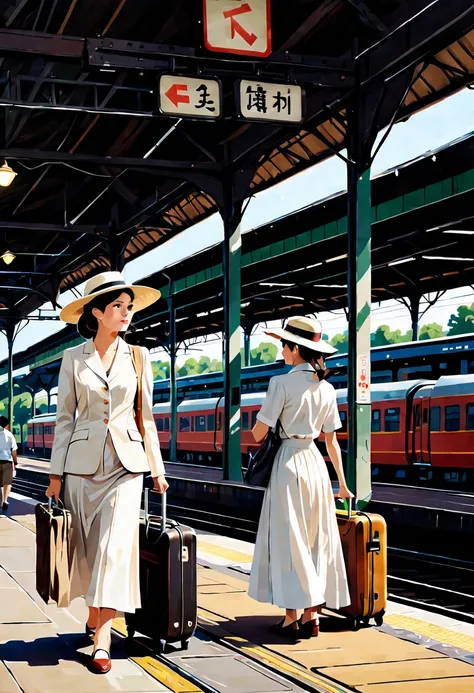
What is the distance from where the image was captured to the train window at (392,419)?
23516 mm

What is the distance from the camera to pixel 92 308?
5.02 metres

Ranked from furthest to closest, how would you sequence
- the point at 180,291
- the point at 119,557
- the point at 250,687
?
1. the point at 180,291
2. the point at 119,557
3. the point at 250,687

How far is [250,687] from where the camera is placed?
14.5 feet

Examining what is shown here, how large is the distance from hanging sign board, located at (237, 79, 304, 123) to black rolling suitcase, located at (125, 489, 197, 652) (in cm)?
819

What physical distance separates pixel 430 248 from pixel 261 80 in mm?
10661

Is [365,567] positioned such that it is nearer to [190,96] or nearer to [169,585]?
[169,585]

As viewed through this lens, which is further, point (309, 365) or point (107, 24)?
point (107, 24)

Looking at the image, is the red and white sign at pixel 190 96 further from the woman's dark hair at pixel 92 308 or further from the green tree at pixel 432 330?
the green tree at pixel 432 330

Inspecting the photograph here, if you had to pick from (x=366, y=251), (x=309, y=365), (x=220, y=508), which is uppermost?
(x=366, y=251)

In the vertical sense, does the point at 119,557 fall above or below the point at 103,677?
above

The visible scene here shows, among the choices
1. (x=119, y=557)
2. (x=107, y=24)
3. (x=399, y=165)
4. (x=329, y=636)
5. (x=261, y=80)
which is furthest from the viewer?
(x=399, y=165)

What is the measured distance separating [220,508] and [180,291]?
12.6 metres

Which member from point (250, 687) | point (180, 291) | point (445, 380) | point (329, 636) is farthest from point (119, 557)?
point (180, 291)

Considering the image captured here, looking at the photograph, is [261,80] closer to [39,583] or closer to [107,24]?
[107,24]
